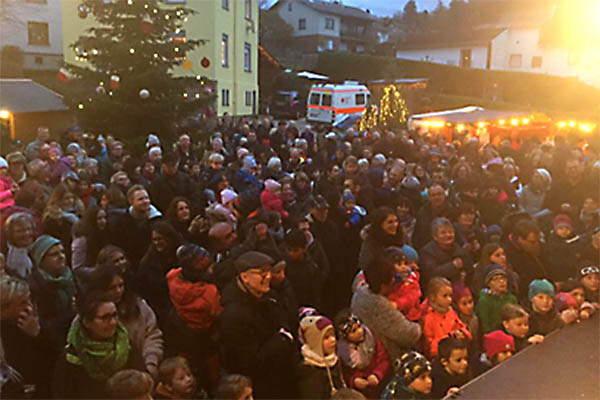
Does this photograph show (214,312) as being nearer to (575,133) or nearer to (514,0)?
(575,133)

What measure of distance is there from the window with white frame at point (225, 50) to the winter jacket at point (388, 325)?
76.0 feet

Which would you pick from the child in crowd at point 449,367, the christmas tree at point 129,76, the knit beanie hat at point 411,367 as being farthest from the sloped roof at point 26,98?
the knit beanie hat at point 411,367

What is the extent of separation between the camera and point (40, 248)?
4.25 meters

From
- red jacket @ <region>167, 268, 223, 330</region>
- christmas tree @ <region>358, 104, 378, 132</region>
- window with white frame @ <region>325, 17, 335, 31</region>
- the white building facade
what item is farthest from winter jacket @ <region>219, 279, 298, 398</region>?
window with white frame @ <region>325, 17, 335, 31</region>

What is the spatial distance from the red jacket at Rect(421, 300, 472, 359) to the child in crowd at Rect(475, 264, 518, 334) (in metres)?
0.40

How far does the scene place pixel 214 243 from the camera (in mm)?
5230

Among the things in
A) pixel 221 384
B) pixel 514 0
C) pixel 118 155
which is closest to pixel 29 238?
pixel 221 384

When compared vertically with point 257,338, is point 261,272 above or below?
above

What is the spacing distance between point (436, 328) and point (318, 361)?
111cm

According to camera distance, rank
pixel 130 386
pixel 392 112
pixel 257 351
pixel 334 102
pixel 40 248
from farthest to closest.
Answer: pixel 334 102 → pixel 392 112 → pixel 40 248 → pixel 257 351 → pixel 130 386

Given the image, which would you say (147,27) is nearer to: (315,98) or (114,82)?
(114,82)

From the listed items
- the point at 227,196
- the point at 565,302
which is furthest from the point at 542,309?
the point at 227,196

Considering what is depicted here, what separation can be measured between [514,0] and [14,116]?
42.3 meters

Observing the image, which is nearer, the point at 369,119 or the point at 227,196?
the point at 227,196
